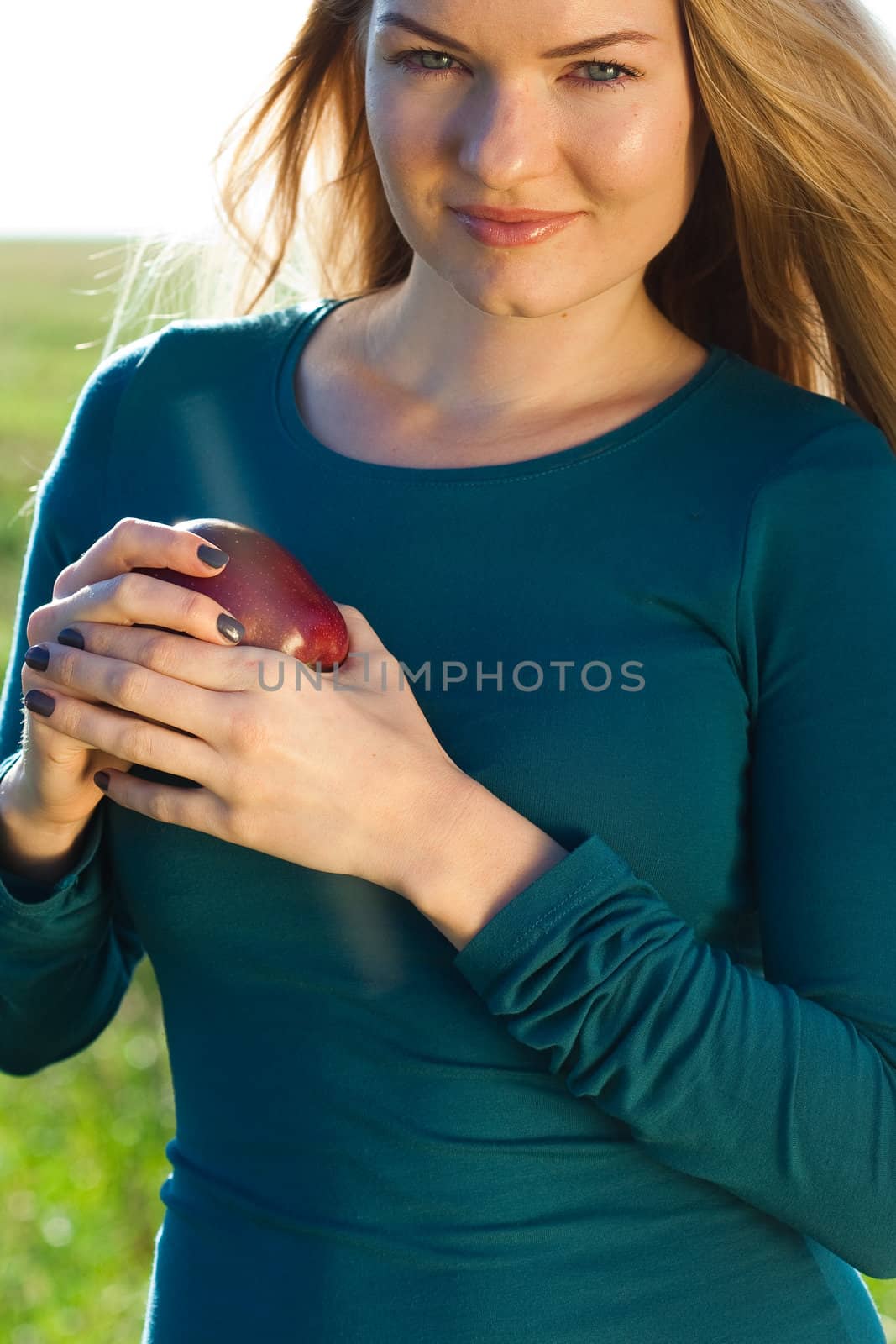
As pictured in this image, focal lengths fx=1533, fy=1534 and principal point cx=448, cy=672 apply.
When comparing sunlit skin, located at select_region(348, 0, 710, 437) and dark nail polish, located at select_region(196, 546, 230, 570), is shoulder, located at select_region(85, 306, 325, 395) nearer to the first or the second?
sunlit skin, located at select_region(348, 0, 710, 437)

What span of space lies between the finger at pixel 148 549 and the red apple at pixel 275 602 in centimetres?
3

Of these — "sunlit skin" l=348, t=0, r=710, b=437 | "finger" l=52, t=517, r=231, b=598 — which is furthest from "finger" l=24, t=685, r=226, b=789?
"sunlit skin" l=348, t=0, r=710, b=437

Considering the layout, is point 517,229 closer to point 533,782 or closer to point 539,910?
point 533,782

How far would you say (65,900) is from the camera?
1587 mm

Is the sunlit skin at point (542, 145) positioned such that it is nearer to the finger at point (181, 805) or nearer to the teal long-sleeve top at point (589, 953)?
the teal long-sleeve top at point (589, 953)

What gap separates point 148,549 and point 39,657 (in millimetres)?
145

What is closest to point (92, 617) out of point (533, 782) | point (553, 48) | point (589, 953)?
point (533, 782)

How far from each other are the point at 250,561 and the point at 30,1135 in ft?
8.25

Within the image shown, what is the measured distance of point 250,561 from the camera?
1.43 m

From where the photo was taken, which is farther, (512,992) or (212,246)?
(212,246)

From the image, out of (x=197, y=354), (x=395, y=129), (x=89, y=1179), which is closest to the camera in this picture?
(x=395, y=129)

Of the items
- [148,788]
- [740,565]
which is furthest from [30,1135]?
[740,565]

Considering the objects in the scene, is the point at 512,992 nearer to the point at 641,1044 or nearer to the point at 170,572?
the point at 641,1044

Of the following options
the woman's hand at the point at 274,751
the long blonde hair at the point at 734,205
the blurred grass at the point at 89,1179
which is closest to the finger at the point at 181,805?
the woman's hand at the point at 274,751
